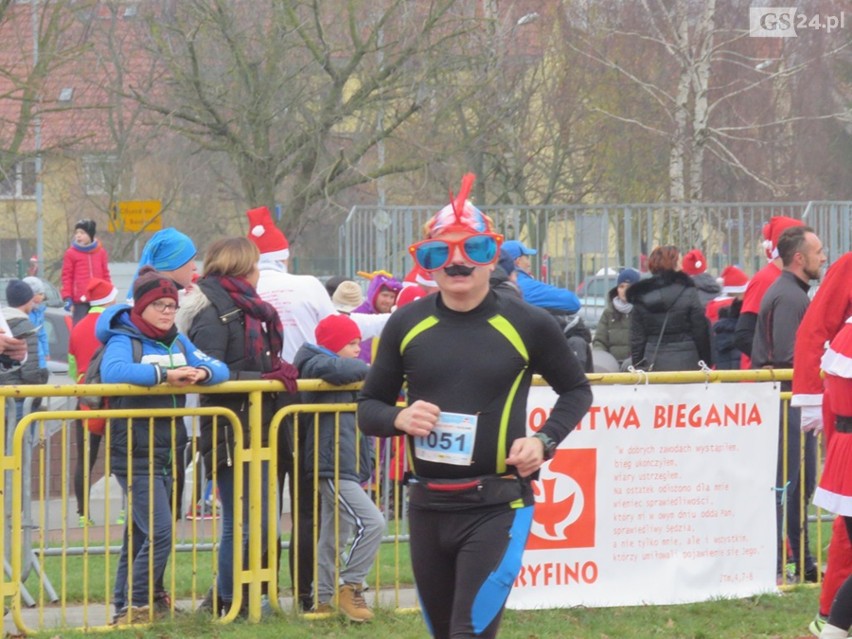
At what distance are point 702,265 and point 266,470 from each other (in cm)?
690

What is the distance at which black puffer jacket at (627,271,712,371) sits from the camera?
10.3 metres

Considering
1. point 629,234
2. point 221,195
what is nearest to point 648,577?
point 629,234

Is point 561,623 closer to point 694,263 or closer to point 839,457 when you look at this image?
point 839,457

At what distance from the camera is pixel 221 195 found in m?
37.2

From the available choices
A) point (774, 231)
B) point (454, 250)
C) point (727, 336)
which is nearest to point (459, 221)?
point (454, 250)

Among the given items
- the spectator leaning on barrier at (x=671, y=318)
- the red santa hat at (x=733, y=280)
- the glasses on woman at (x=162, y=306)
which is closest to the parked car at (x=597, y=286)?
the red santa hat at (x=733, y=280)

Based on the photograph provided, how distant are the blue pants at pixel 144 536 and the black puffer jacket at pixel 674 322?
4641 millimetres

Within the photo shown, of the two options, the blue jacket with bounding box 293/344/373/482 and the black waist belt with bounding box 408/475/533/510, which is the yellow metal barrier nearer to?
the blue jacket with bounding box 293/344/373/482

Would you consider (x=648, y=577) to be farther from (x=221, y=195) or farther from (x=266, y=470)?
(x=221, y=195)

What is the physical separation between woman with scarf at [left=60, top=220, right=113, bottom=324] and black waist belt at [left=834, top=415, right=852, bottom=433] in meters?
13.4

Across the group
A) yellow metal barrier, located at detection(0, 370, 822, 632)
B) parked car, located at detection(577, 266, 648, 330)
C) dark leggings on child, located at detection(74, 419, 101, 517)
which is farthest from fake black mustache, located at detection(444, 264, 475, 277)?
parked car, located at detection(577, 266, 648, 330)

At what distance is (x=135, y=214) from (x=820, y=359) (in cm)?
2140

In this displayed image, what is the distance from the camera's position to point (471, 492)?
4.52 m

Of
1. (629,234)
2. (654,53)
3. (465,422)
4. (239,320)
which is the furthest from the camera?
(654,53)
